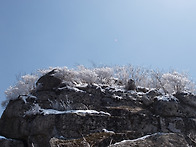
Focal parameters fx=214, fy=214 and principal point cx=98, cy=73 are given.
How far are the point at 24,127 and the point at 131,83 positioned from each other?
7215 millimetres

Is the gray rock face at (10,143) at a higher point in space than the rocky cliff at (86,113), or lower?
lower

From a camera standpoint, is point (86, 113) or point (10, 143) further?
point (10, 143)

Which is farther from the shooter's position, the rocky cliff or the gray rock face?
the gray rock face

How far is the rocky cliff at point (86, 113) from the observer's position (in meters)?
9.49

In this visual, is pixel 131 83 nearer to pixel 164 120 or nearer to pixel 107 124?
pixel 164 120

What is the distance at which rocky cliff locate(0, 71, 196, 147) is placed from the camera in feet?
31.1

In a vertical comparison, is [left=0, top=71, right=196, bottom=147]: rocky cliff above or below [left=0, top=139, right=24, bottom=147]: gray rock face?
above

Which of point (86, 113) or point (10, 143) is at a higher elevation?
point (86, 113)

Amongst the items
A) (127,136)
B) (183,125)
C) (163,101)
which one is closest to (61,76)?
(163,101)

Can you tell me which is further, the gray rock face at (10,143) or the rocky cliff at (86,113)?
the gray rock face at (10,143)

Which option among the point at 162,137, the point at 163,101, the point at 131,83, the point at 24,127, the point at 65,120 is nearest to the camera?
the point at 162,137

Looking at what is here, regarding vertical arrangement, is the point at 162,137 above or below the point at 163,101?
below

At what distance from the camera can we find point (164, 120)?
430 inches

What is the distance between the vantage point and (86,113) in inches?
382
